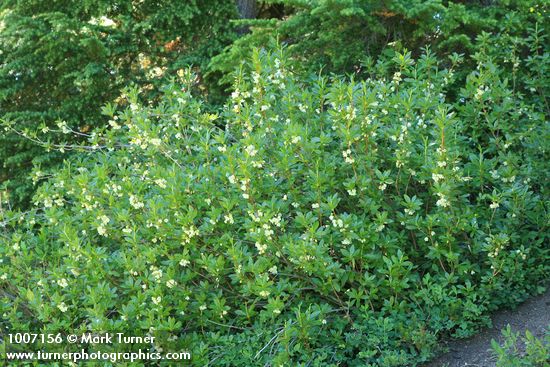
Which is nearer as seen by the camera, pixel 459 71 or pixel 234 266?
pixel 234 266

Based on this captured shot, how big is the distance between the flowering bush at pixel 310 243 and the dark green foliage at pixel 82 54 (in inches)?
85.7

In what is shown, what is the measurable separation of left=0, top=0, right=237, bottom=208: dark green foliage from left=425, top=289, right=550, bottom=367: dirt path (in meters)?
3.55

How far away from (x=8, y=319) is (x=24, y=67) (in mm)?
2830

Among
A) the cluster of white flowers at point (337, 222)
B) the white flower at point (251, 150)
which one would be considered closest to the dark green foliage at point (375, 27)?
the white flower at point (251, 150)

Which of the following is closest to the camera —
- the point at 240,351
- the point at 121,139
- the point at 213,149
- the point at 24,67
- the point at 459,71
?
the point at 240,351

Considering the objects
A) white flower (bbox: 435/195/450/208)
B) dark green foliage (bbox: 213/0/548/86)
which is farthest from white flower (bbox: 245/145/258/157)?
dark green foliage (bbox: 213/0/548/86)

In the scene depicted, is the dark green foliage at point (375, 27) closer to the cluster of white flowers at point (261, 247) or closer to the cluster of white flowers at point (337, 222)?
the cluster of white flowers at point (337, 222)

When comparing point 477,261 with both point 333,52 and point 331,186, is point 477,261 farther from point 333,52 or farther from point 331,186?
point 333,52

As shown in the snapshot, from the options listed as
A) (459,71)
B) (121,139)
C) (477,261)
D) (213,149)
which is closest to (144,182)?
(213,149)

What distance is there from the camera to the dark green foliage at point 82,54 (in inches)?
240

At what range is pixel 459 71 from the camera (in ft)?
17.3

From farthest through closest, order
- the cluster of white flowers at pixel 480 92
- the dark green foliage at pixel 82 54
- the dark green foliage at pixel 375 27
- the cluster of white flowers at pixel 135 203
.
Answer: the dark green foliage at pixel 82 54 < the dark green foliage at pixel 375 27 < the cluster of white flowers at pixel 480 92 < the cluster of white flowers at pixel 135 203

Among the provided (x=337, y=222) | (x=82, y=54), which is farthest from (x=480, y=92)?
(x=82, y=54)

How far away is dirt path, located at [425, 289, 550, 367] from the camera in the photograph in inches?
142
